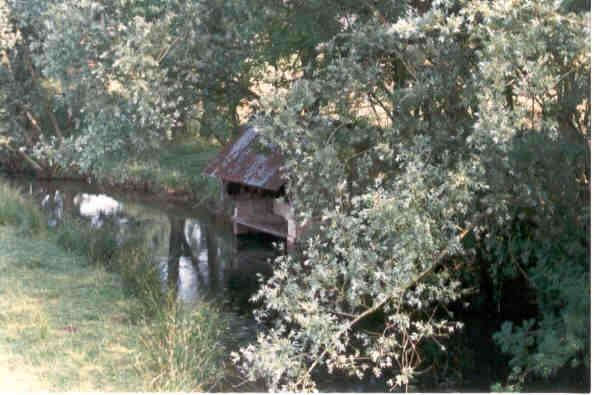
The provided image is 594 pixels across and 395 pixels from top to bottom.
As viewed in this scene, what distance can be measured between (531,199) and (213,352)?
14.4ft

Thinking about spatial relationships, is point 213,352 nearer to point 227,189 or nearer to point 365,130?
point 365,130

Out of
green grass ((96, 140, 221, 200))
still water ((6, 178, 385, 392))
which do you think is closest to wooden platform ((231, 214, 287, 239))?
still water ((6, 178, 385, 392))

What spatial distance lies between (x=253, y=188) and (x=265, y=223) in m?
1.73

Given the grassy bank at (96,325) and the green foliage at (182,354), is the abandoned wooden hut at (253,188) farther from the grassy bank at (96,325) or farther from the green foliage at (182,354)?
the green foliage at (182,354)

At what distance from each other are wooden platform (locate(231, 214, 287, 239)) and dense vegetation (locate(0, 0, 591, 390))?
5370mm

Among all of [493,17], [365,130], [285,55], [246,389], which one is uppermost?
[285,55]

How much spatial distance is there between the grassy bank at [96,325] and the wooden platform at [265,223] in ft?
15.6

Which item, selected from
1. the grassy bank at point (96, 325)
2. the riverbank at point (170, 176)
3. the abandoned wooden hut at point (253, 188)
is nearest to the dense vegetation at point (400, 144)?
the grassy bank at point (96, 325)

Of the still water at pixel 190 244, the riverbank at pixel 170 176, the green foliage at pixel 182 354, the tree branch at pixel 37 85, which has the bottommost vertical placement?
the green foliage at pixel 182 354

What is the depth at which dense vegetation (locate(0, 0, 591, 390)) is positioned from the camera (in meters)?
7.36

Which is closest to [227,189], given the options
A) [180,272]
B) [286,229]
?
[286,229]

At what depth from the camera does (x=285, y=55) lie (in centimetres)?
1296

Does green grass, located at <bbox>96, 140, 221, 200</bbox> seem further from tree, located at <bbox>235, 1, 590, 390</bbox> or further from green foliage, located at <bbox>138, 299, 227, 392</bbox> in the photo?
tree, located at <bbox>235, 1, 590, 390</bbox>

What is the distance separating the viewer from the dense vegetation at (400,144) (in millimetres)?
7359
